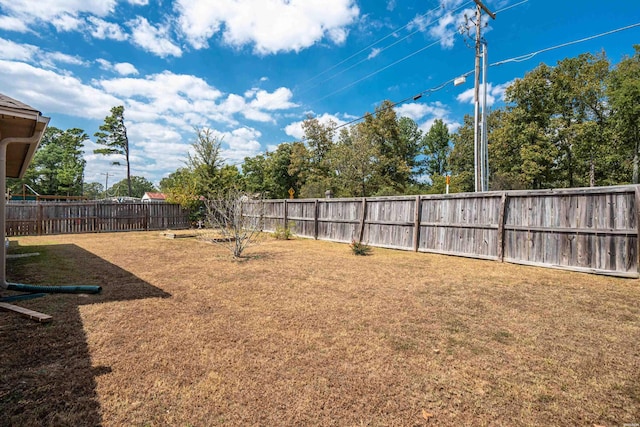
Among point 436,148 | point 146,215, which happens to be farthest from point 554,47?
point 436,148

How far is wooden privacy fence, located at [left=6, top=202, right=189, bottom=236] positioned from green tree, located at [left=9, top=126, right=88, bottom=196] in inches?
884

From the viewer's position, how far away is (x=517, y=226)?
667cm

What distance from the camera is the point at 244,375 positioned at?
226cm

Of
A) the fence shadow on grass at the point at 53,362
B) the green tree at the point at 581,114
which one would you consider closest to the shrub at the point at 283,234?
the fence shadow on grass at the point at 53,362

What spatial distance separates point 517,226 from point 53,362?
794 cm

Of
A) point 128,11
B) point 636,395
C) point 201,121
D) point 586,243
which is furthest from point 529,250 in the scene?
point 201,121

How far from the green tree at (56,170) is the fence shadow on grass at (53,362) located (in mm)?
34472

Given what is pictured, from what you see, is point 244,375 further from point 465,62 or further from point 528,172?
point 528,172

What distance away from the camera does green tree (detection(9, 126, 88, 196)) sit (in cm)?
3084

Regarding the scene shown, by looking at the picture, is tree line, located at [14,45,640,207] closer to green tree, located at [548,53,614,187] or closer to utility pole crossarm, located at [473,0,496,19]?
green tree, located at [548,53,614,187]

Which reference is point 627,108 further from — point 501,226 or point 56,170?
point 56,170

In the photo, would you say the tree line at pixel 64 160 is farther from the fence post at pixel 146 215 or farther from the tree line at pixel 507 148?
the fence post at pixel 146 215

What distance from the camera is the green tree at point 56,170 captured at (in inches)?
1214

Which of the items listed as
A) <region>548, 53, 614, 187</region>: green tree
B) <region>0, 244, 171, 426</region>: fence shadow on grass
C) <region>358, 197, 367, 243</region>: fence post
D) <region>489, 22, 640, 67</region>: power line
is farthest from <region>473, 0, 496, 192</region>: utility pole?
<region>548, 53, 614, 187</region>: green tree
